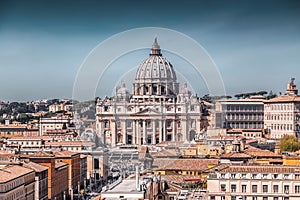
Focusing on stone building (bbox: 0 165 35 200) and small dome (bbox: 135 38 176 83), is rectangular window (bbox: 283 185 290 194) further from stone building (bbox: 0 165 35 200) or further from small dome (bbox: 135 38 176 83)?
small dome (bbox: 135 38 176 83)

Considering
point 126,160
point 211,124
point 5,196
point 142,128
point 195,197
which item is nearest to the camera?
point 195,197

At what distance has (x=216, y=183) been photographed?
1869 cm

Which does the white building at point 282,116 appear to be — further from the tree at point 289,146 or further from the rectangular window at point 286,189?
the rectangular window at point 286,189

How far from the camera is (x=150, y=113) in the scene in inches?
2709

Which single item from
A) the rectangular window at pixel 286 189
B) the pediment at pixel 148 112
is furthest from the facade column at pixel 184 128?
the rectangular window at pixel 286 189

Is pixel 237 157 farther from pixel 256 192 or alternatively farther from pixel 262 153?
pixel 256 192

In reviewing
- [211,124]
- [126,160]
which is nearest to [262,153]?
[126,160]

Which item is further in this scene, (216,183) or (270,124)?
(270,124)

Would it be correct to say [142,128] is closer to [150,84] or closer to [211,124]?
[150,84]

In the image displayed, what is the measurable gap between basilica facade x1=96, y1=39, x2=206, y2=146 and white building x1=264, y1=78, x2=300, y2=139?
4.21 metres

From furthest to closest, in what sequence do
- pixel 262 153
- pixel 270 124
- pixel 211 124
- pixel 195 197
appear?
pixel 270 124 < pixel 211 124 < pixel 262 153 < pixel 195 197

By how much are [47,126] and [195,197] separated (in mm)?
54086

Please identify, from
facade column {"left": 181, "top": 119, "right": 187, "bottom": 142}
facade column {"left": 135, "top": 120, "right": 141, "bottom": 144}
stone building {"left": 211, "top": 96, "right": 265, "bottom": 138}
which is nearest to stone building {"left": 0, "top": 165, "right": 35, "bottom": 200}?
facade column {"left": 181, "top": 119, "right": 187, "bottom": 142}

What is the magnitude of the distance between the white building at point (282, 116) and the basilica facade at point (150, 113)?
166 inches
